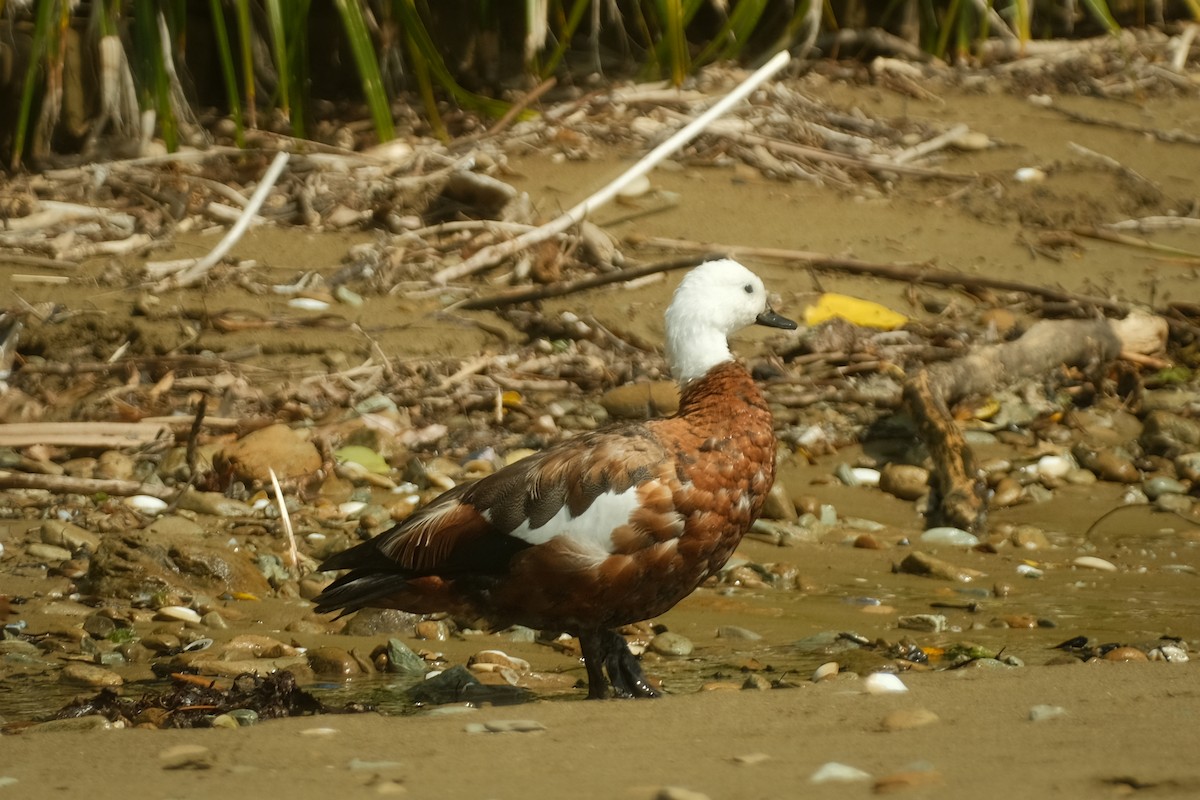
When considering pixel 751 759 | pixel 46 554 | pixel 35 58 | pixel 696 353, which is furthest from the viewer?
pixel 35 58

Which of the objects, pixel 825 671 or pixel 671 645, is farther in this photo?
pixel 671 645

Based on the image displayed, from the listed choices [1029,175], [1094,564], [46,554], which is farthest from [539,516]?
[1029,175]

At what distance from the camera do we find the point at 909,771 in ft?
9.32

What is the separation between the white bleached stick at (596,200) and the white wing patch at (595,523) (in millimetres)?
3830

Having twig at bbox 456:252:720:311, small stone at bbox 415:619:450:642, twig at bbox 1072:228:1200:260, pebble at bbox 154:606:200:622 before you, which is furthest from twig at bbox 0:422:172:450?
twig at bbox 1072:228:1200:260

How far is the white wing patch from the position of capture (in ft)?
14.1

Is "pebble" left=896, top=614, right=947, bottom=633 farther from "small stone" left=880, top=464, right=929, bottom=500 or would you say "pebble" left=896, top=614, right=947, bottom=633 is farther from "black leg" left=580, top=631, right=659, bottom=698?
"small stone" left=880, top=464, right=929, bottom=500

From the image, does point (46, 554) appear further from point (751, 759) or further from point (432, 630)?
point (751, 759)

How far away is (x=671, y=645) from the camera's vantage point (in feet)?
16.3

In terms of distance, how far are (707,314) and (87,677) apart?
6.89 feet

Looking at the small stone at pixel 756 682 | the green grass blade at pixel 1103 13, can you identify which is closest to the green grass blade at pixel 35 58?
the small stone at pixel 756 682

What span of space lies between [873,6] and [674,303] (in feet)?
22.1

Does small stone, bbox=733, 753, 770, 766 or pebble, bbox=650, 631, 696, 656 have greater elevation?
small stone, bbox=733, 753, 770, 766

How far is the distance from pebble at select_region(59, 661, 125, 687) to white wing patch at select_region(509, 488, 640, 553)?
4.06 ft
